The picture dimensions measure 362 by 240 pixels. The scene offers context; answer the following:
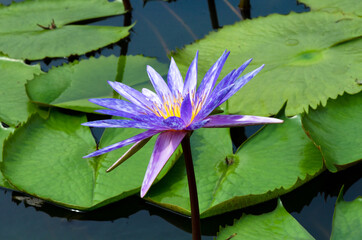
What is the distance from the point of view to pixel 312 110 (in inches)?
65.6

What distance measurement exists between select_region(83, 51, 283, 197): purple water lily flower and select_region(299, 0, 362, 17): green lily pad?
163 cm

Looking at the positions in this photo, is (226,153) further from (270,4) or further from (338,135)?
(270,4)

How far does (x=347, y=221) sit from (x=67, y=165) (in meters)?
1.02

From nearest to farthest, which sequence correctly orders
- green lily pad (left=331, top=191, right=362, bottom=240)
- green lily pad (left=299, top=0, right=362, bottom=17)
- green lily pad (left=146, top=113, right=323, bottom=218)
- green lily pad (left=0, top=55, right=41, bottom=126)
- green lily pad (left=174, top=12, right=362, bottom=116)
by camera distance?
green lily pad (left=331, top=191, right=362, bottom=240) → green lily pad (left=146, top=113, right=323, bottom=218) → green lily pad (left=174, top=12, right=362, bottom=116) → green lily pad (left=0, top=55, right=41, bottom=126) → green lily pad (left=299, top=0, right=362, bottom=17)

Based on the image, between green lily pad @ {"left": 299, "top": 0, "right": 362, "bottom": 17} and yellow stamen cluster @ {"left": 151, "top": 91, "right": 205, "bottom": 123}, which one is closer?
yellow stamen cluster @ {"left": 151, "top": 91, "right": 205, "bottom": 123}

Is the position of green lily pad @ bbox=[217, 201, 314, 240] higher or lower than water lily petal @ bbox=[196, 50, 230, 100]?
lower

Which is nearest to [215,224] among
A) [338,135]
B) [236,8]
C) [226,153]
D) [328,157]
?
[226,153]

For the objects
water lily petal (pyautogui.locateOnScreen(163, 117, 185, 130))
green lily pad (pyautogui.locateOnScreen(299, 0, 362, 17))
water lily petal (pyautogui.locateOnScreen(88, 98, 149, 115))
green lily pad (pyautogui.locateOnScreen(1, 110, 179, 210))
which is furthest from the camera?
green lily pad (pyautogui.locateOnScreen(299, 0, 362, 17))

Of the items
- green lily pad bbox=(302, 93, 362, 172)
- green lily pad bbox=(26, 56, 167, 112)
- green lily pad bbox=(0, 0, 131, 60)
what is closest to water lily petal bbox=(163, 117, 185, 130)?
green lily pad bbox=(302, 93, 362, 172)

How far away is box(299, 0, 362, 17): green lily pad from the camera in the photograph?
2.41 m

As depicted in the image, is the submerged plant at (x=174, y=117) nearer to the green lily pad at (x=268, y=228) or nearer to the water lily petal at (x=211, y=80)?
the water lily petal at (x=211, y=80)

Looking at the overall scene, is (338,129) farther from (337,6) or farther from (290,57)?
(337,6)

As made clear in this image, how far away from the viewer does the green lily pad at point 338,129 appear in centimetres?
154

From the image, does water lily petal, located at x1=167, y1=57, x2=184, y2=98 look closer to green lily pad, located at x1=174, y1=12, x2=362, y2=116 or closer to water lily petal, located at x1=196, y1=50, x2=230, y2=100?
water lily petal, located at x1=196, y1=50, x2=230, y2=100
